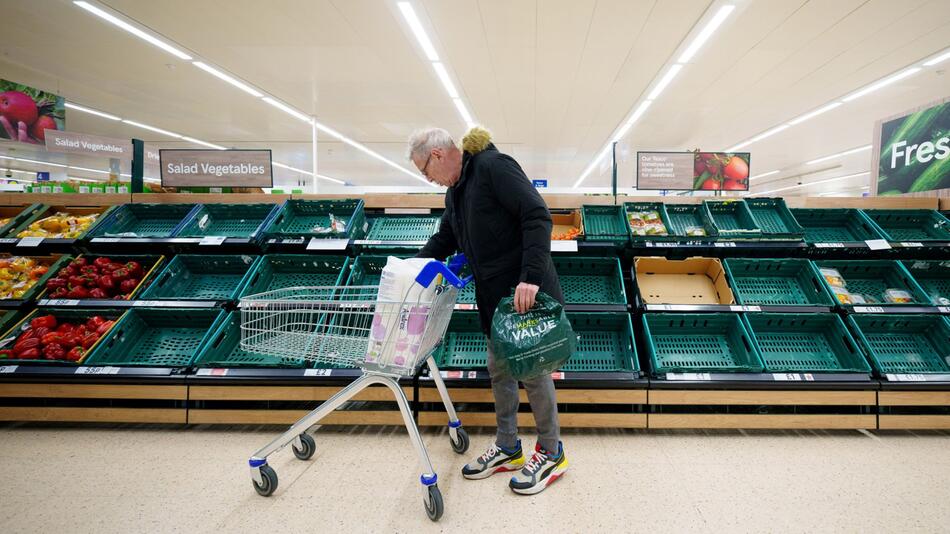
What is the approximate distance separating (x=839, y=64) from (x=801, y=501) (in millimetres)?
6972

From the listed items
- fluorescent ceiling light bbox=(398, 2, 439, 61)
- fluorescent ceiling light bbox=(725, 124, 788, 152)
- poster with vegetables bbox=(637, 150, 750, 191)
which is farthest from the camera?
fluorescent ceiling light bbox=(725, 124, 788, 152)

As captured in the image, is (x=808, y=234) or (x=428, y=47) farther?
(x=428, y=47)

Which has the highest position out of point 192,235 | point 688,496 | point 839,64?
point 839,64

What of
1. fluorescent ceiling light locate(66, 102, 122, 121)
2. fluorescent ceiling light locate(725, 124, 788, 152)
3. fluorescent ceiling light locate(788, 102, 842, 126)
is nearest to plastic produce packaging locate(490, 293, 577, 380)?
fluorescent ceiling light locate(788, 102, 842, 126)

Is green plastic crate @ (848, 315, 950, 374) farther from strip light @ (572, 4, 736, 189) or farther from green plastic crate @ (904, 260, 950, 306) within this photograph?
strip light @ (572, 4, 736, 189)

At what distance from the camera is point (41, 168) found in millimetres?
15109

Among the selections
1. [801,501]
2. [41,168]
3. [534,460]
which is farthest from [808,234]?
[41,168]

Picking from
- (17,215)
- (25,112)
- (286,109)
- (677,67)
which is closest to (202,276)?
(17,215)

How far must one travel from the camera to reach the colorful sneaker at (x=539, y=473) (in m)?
1.82

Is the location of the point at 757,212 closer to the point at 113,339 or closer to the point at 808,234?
the point at 808,234

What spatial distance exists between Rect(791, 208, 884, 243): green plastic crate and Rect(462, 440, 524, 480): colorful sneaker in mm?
2501

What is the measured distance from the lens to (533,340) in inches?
62.9

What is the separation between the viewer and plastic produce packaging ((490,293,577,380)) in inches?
62.7

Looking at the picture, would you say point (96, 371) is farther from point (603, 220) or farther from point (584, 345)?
point (603, 220)
